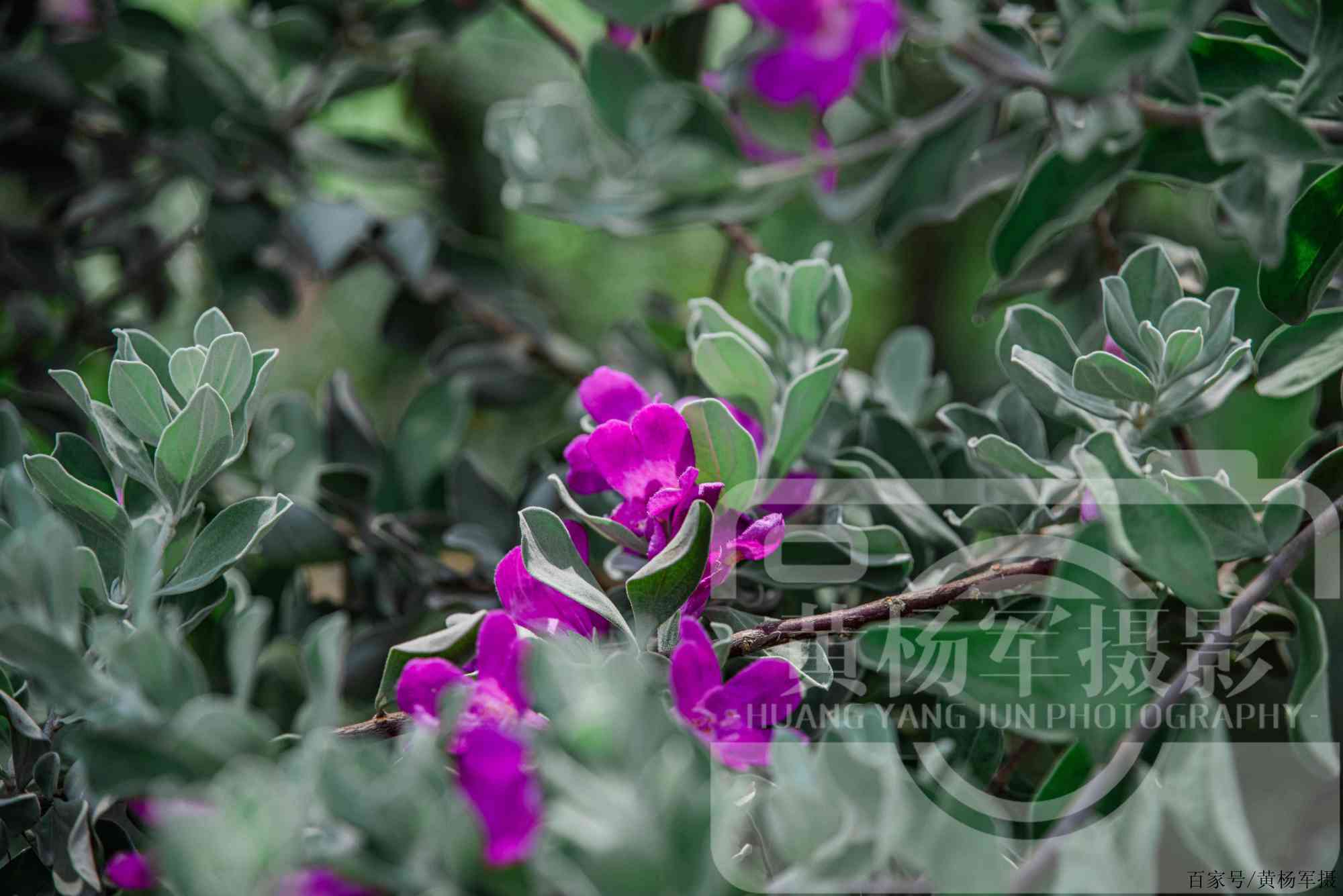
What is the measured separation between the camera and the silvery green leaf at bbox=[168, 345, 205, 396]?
391mm

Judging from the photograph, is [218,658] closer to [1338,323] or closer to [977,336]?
[1338,323]

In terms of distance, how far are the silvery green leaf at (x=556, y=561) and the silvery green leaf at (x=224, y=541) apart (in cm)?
8

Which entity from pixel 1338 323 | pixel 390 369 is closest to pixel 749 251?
pixel 1338 323

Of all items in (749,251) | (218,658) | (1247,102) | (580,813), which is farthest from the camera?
(749,251)

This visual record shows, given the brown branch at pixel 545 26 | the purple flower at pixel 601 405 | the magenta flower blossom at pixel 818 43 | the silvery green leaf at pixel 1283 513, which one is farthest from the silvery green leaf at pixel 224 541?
the brown branch at pixel 545 26

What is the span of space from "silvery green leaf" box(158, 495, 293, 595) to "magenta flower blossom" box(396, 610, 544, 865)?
8cm

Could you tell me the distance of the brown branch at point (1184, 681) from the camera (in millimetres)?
285

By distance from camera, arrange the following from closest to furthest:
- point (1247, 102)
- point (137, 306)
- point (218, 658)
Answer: point (1247, 102), point (218, 658), point (137, 306)

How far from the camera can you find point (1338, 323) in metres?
0.43

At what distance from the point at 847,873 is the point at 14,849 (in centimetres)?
31

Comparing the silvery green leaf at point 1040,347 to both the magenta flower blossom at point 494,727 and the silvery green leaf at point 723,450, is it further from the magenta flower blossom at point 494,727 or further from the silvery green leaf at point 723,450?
the magenta flower blossom at point 494,727

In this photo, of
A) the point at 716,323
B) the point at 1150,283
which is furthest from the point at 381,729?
the point at 1150,283

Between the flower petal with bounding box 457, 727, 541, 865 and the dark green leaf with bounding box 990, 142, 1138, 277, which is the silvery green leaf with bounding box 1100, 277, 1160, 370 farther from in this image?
the flower petal with bounding box 457, 727, 541, 865

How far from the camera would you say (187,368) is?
395 mm
